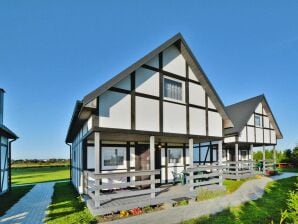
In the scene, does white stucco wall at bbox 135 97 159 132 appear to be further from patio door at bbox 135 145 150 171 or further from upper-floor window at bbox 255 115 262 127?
upper-floor window at bbox 255 115 262 127

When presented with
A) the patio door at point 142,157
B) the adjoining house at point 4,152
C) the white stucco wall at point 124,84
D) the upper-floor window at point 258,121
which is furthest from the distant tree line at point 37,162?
the white stucco wall at point 124,84

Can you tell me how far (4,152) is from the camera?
14156 millimetres

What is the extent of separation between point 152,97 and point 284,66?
16.3 meters

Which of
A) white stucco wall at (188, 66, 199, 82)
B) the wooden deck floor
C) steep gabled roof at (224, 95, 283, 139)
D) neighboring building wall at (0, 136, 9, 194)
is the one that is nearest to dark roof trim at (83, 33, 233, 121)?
white stucco wall at (188, 66, 199, 82)

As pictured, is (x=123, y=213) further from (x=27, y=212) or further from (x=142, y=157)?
(x=142, y=157)

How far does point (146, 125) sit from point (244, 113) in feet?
46.5

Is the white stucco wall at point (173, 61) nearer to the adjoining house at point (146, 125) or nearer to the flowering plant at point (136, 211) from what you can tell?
the adjoining house at point (146, 125)

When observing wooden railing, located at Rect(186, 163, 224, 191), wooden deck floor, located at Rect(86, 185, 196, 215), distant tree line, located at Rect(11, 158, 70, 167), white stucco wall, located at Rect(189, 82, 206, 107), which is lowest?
distant tree line, located at Rect(11, 158, 70, 167)

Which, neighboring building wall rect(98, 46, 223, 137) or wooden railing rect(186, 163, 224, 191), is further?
wooden railing rect(186, 163, 224, 191)

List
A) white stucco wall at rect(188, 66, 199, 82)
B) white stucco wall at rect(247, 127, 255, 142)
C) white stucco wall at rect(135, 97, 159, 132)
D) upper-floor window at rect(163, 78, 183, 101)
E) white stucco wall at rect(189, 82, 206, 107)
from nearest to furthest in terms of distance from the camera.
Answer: white stucco wall at rect(135, 97, 159, 132) → upper-floor window at rect(163, 78, 183, 101) → white stucco wall at rect(189, 82, 206, 107) → white stucco wall at rect(188, 66, 199, 82) → white stucco wall at rect(247, 127, 255, 142)

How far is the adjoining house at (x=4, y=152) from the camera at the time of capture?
1326 centimetres

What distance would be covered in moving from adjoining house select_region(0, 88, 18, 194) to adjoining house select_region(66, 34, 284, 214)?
17.5ft

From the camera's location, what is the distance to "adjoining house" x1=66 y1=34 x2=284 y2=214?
8.38 meters

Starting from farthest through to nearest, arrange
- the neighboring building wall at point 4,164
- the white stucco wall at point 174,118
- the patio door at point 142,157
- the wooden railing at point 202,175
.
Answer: the neighboring building wall at point 4,164 < the patio door at point 142,157 < the wooden railing at point 202,175 < the white stucco wall at point 174,118
